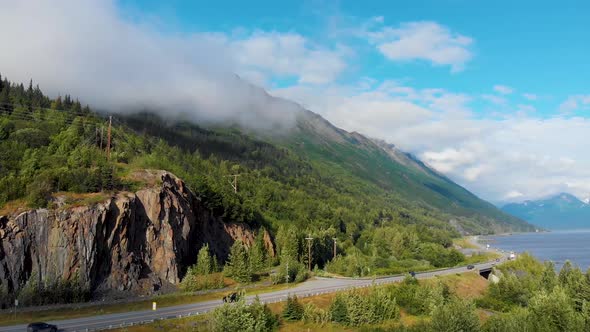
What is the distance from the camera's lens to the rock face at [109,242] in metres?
73.1

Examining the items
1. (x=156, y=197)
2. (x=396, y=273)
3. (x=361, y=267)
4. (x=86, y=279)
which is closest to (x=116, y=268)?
(x=86, y=279)

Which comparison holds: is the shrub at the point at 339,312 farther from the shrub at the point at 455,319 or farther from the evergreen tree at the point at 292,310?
the shrub at the point at 455,319

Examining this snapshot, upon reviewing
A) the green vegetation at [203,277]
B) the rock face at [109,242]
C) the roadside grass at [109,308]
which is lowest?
the roadside grass at [109,308]

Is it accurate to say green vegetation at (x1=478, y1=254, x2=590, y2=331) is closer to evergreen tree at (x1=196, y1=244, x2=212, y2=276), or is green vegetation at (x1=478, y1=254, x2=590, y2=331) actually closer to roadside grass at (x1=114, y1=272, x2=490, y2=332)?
roadside grass at (x1=114, y1=272, x2=490, y2=332)

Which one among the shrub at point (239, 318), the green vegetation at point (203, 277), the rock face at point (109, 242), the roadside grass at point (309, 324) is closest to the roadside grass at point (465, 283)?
the roadside grass at point (309, 324)

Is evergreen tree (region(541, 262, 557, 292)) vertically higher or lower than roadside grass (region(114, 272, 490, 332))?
higher

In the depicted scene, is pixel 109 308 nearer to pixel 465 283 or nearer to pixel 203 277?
pixel 203 277

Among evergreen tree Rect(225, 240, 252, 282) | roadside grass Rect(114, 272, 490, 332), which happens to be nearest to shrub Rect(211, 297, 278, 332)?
roadside grass Rect(114, 272, 490, 332)

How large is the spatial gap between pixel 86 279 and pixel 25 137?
140 ft

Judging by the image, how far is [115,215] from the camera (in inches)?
3273

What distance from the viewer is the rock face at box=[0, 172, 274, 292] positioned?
7306 centimetres

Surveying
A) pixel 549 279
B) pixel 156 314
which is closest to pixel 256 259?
pixel 156 314

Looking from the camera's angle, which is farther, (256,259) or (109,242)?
(256,259)

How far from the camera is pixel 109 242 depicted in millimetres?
81375
